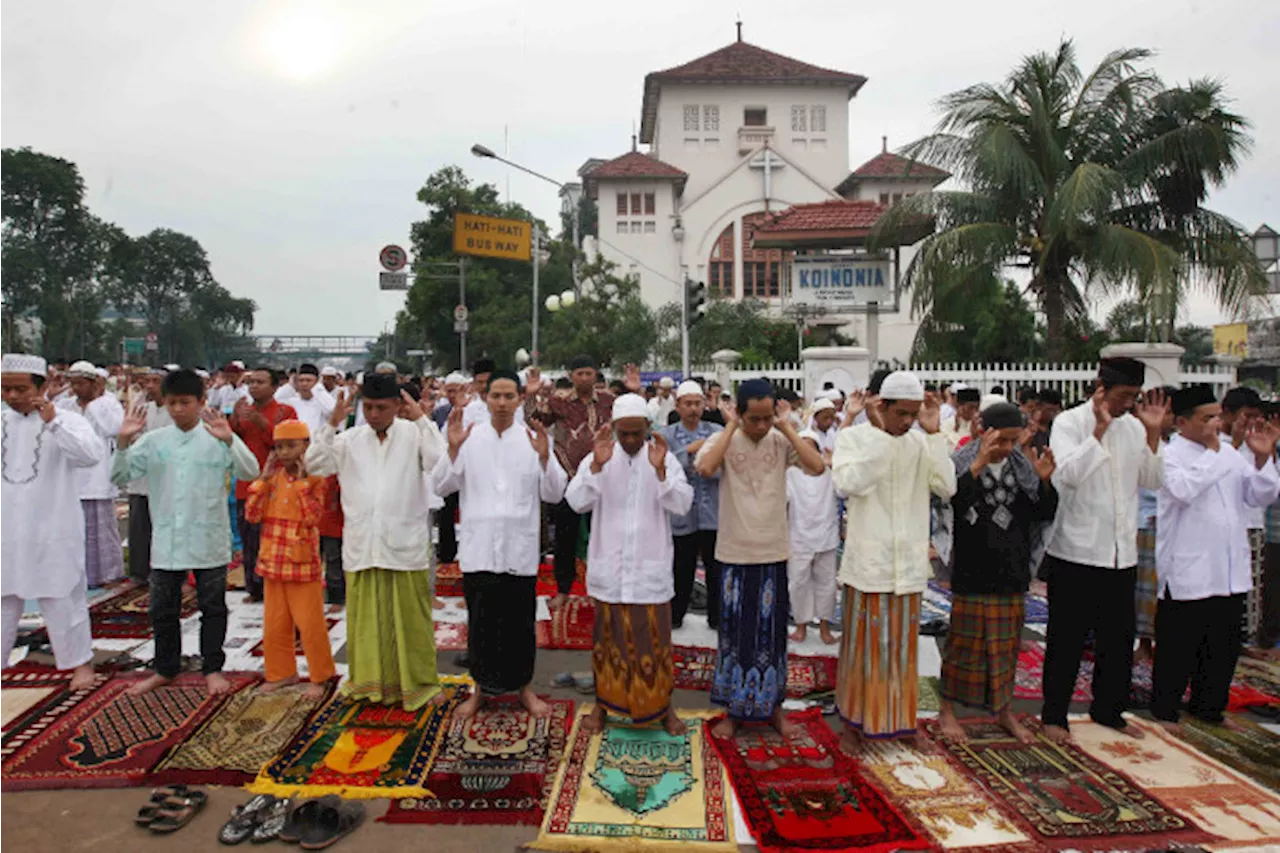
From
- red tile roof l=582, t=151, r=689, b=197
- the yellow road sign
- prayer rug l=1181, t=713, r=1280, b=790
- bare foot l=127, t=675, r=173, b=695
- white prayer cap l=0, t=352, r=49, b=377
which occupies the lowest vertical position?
prayer rug l=1181, t=713, r=1280, b=790

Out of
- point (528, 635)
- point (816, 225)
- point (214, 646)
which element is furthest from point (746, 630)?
point (816, 225)

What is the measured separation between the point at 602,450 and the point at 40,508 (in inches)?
123

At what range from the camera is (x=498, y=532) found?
4.38m

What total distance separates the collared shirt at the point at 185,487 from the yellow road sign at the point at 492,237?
17640 millimetres

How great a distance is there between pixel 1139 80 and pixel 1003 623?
1252cm

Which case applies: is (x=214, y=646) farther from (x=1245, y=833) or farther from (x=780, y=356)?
(x=780, y=356)

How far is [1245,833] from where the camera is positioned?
138 inches

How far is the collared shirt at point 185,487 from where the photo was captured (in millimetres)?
4707

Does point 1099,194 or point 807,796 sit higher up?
point 1099,194

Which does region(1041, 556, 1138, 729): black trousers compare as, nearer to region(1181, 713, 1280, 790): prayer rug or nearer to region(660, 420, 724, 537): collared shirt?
region(1181, 713, 1280, 790): prayer rug

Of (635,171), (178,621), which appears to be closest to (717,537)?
(178,621)

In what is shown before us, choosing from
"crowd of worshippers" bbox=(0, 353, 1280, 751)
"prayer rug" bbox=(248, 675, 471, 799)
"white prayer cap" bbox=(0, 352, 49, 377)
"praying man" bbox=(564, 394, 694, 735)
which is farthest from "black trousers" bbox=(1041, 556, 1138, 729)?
"white prayer cap" bbox=(0, 352, 49, 377)

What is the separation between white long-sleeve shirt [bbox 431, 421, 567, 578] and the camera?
4.38m

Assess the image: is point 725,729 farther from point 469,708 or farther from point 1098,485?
point 1098,485
